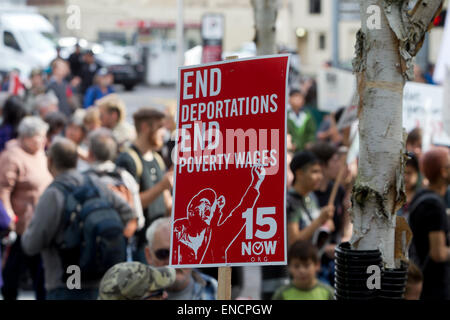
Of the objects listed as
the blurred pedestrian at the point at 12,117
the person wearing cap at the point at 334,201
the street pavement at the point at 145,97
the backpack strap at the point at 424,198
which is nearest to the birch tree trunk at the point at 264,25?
the person wearing cap at the point at 334,201

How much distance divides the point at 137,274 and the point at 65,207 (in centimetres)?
158

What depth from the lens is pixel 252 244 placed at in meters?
3.48

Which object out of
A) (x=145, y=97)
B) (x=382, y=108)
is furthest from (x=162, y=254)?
(x=145, y=97)

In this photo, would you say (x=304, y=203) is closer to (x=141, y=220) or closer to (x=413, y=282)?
(x=141, y=220)

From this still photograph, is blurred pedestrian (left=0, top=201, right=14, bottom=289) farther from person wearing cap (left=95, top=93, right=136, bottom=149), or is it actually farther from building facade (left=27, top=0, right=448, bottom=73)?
building facade (left=27, top=0, right=448, bottom=73)

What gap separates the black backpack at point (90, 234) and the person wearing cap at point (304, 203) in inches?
52.9

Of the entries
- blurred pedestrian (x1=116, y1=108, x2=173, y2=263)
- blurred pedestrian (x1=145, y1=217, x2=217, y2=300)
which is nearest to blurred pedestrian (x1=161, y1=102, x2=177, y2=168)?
blurred pedestrian (x1=116, y1=108, x2=173, y2=263)

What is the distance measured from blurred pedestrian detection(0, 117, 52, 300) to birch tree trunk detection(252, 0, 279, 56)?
219 centimetres

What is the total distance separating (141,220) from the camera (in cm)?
658

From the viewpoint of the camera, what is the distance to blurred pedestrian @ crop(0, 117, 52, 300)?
734 centimetres

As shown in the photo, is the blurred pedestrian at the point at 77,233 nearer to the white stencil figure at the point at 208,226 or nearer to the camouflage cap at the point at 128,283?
the camouflage cap at the point at 128,283

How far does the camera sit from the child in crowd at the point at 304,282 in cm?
557

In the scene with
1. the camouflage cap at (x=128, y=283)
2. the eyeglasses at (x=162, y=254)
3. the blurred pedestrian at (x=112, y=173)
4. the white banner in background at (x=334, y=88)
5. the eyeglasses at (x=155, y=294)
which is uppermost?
the white banner in background at (x=334, y=88)

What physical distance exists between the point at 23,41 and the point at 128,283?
2548 centimetres
